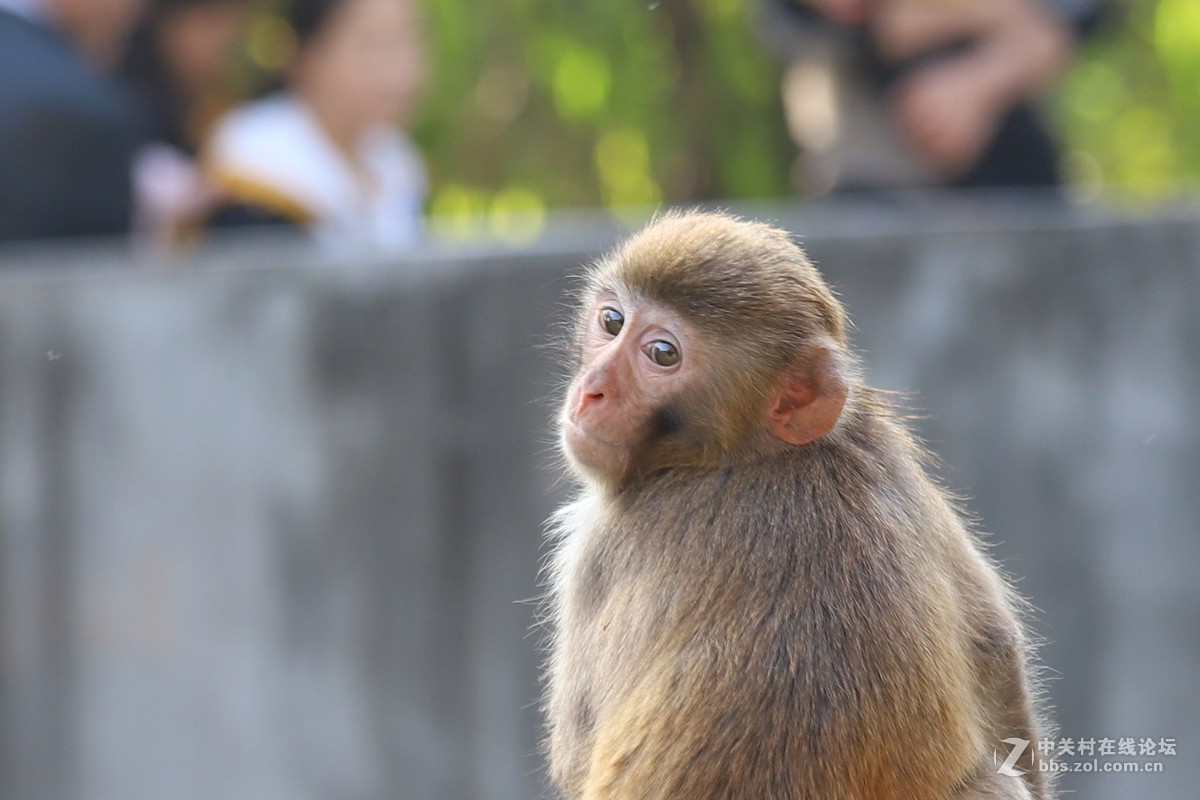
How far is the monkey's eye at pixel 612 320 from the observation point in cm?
311

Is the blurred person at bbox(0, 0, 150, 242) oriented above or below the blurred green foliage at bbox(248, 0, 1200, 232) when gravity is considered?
below

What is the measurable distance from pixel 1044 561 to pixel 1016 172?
188cm

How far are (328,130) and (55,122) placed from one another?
1270 mm

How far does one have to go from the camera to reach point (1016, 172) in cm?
714

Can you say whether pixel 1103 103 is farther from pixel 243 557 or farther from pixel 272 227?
pixel 243 557

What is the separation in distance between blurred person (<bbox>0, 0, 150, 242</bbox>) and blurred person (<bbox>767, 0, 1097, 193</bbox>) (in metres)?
2.61

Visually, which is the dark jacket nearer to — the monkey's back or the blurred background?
the blurred background

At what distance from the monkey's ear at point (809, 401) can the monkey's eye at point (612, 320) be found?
338mm

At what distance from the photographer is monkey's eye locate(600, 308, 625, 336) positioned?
123 inches

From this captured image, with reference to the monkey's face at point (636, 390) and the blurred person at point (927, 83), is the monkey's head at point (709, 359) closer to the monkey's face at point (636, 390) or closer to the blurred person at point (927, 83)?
the monkey's face at point (636, 390)

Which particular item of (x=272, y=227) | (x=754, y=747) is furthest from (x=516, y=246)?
(x=754, y=747)
